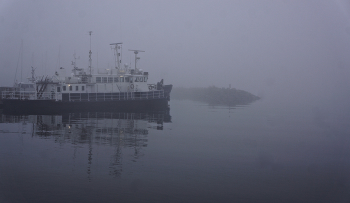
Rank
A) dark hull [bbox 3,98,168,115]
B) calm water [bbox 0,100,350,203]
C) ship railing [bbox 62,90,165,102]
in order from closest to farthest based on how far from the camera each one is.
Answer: calm water [bbox 0,100,350,203]
dark hull [bbox 3,98,168,115]
ship railing [bbox 62,90,165,102]

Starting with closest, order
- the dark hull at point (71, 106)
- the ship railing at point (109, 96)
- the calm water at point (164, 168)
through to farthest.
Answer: the calm water at point (164, 168)
the dark hull at point (71, 106)
the ship railing at point (109, 96)

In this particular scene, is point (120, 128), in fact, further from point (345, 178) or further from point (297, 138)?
point (345, 178)

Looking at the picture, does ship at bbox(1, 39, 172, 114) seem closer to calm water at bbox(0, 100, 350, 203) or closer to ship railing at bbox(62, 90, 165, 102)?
ship railing at bbox(62, 90, 165, 102)

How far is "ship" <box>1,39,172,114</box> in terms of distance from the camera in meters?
36.1

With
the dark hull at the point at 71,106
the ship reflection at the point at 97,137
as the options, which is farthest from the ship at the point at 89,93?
the ship reflection at the point at 97,137

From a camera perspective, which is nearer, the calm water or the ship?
the calm water

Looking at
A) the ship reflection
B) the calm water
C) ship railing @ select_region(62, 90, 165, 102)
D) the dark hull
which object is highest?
ship railing @ select_region(62, 90, 165, 102)

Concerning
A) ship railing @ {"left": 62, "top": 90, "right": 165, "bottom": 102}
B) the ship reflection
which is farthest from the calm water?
ship railing @ {"left": 62, "top": 90, "right": 165, "bottom": 102}

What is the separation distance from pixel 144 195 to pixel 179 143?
8.41m

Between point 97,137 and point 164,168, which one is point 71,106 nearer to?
point 97,137

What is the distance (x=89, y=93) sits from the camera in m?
38.0

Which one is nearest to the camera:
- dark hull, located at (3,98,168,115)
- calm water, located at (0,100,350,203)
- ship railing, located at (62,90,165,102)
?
calm water, located at (0,100,350,203)

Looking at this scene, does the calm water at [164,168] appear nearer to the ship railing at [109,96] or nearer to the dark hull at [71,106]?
the dark hull at [71,106]

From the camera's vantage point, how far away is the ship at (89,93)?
118ft
